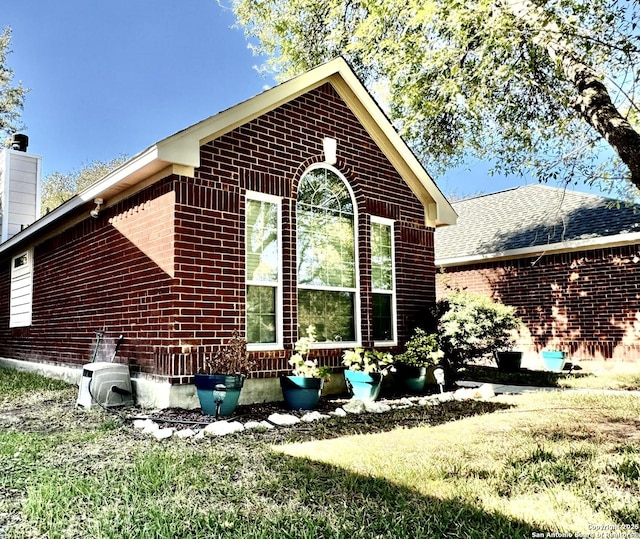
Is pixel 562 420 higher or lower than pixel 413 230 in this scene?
lower

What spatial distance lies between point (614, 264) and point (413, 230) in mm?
5366

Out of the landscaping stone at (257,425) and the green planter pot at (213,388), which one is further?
the green planter pot at (213,388)

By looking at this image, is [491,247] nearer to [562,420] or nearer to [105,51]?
[562,420]

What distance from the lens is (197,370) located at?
6664mm

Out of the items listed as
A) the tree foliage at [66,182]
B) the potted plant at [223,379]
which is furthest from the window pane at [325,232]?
the tree foliage at [66,182]

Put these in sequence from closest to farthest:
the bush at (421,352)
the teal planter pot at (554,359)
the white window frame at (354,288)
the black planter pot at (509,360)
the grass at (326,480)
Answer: the grass at (326,480), the white window frame at (354,288), the bush at (421,352), the teal planter pot at (554,359), the black planter pot at (509,360)

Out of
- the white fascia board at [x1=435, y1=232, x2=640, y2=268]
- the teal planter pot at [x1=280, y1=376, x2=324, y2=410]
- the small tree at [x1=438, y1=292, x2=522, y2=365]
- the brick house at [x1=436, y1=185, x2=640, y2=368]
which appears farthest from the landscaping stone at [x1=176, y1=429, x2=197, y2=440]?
the white fascia board at [x1=435, y1=232, x2=640, y2=268]

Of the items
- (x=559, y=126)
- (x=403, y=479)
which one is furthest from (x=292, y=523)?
(x=559, y=126)

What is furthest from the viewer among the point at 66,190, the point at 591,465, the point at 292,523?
the point at 66,190

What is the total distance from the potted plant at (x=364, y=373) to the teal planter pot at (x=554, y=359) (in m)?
6.05

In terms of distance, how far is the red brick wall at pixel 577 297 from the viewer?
11797 millimetres

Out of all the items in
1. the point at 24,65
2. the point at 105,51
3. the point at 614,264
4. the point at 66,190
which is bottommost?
the point at 614,264

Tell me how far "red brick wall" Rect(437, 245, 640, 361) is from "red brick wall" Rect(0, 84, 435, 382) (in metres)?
4.83

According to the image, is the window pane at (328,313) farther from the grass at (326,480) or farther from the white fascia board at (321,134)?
the white fascia board at (321,134)
